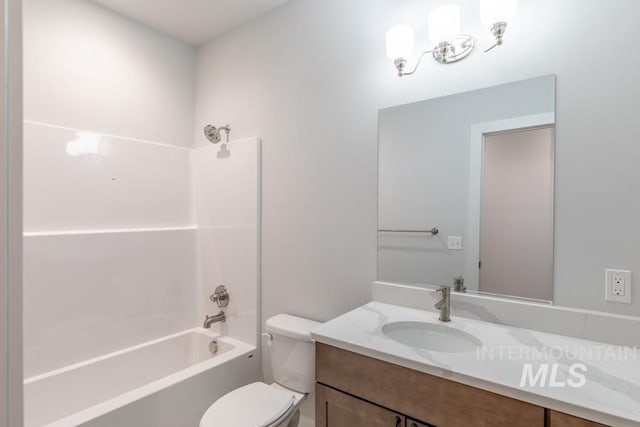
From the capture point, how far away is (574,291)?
125 cm

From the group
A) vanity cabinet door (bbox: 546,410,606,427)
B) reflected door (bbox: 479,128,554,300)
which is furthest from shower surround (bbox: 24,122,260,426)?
vanity cabinet door (bbox: 546,410,606,427)

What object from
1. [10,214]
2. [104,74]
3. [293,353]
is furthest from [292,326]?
[104,74]

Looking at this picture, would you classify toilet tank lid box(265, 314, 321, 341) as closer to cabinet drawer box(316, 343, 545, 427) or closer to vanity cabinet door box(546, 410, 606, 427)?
cabinet drawer box(316, 343, 545, 427)

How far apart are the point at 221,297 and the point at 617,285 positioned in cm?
221

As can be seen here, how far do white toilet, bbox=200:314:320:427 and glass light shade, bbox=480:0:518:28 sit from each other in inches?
63.5

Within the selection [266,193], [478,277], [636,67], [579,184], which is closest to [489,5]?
[636,67]

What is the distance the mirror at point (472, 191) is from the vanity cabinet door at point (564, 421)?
565mm

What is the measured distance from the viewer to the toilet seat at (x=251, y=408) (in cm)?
146

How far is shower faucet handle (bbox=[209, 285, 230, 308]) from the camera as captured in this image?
237cm

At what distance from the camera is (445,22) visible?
1.36 meters

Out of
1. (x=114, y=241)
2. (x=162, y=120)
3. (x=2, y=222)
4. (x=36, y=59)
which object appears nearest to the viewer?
(x=2, y=222)

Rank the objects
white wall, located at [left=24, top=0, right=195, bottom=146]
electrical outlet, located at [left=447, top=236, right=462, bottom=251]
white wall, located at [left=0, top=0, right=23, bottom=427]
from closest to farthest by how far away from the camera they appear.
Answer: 1. white wall, located at [left=0, top=0, right=23, bottom=427]
2. electrical outlet, located at [left=447, top=236, right=462, bottom=251]
3. white wall, located at [left=24, top=0, right=195, bottom=146]

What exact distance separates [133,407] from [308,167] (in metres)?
1.55

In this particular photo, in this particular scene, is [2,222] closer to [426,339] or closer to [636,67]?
[426,339]
